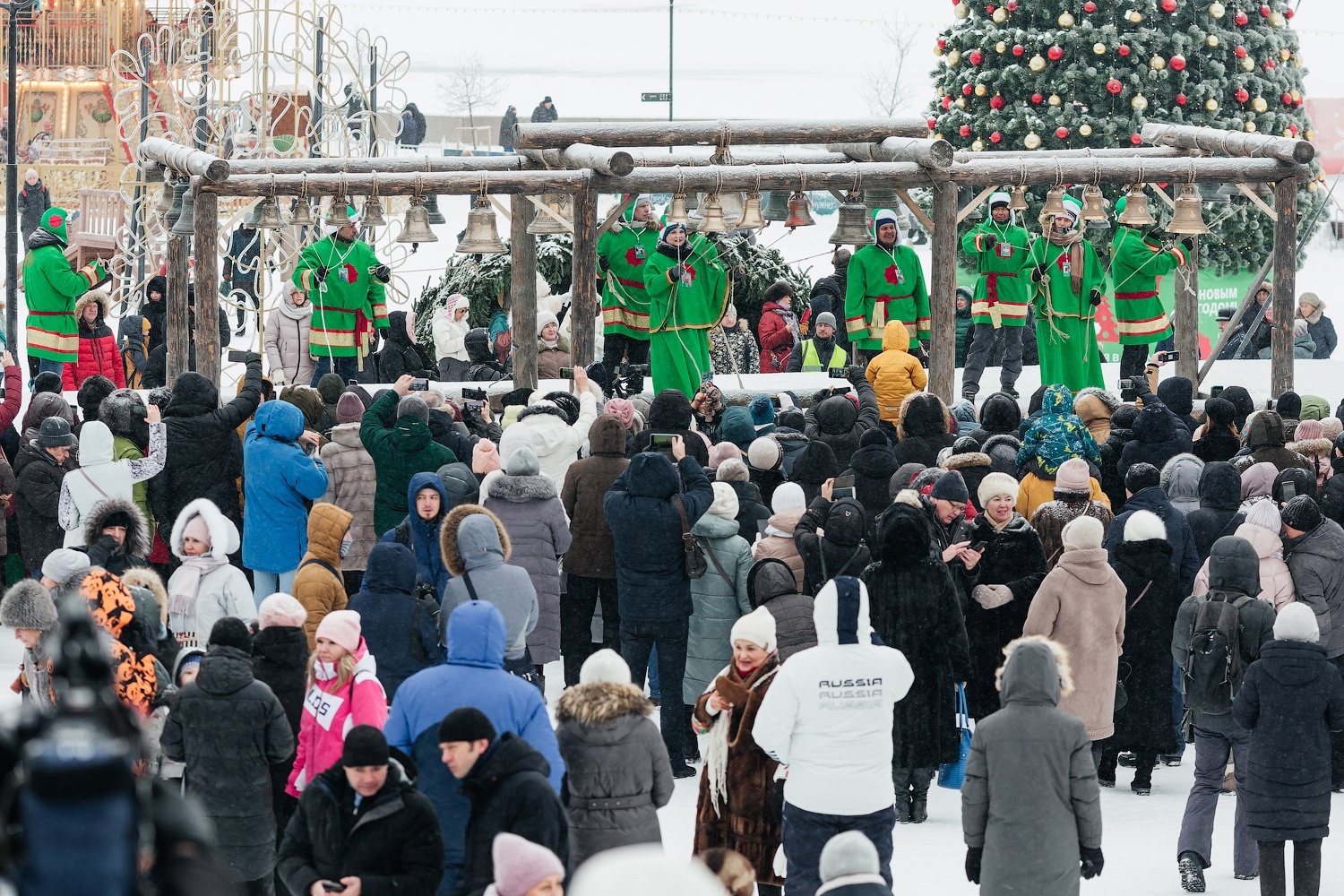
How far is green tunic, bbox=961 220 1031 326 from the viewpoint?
15.5 metres

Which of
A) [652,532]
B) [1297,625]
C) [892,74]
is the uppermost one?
[892,74]

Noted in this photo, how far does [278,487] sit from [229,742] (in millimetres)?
3299

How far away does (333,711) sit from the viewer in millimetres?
6195

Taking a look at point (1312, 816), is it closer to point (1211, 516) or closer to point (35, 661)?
point (1211, 516)

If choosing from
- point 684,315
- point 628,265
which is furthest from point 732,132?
point 628,265

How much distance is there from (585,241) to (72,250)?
12256mm

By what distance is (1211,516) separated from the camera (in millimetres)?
8773

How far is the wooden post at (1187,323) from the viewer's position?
15125mm

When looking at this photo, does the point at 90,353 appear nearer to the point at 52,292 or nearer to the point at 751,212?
the point at 52,292

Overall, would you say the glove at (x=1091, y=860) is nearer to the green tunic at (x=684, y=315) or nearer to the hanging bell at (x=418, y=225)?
the hanging bell at (x=418, y=225)

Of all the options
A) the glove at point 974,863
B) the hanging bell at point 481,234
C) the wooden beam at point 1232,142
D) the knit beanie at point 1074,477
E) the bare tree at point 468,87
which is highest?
the bare tree at point 468,87

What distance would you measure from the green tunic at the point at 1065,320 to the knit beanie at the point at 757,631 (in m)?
8.75

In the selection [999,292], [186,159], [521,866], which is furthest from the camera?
[999,292]

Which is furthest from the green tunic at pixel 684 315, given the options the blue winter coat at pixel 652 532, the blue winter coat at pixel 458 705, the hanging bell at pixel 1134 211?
the blue winter coat at pixel 458 705
